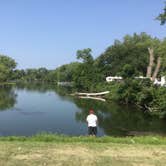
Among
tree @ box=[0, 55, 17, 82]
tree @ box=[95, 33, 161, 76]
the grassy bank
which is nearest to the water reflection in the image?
tree @ box=[95, 33, 161, 76]

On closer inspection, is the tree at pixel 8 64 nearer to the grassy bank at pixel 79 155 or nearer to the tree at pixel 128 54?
the tree at pixel 128 54

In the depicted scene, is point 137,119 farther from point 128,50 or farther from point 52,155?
point 128,50

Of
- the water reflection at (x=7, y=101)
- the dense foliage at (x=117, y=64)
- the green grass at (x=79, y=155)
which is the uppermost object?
the dense foliage at (x=117, y=64)

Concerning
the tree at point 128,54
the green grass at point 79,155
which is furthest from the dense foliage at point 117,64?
the green grass at point 79,155

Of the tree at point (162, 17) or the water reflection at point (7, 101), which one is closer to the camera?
the tree at point (162, 17)

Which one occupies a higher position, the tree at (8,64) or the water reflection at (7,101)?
the tree at (8,64)

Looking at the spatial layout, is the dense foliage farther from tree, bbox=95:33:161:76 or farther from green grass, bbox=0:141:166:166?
green grass, bbox=0:141:166:166

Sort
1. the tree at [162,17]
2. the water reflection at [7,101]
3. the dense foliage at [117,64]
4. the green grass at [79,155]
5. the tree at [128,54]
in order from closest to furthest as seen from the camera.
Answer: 1. the green grass at [79,155]
2. the tree at [162,17]
3. the water reflection at [7,101]
4. the dense foliage at [117,64]
5. the tree at [128,54]

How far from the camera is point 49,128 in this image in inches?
1128

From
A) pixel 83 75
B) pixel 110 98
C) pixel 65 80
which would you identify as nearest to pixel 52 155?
pixel 110 98

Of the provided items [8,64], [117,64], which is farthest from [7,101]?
[8,64]

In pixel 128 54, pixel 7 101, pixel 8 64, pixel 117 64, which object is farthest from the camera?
pixel 8 64

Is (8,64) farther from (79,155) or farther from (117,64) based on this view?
(79,155)

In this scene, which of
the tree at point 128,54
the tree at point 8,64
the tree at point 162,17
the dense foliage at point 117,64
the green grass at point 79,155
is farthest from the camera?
the tree at point 8,64
